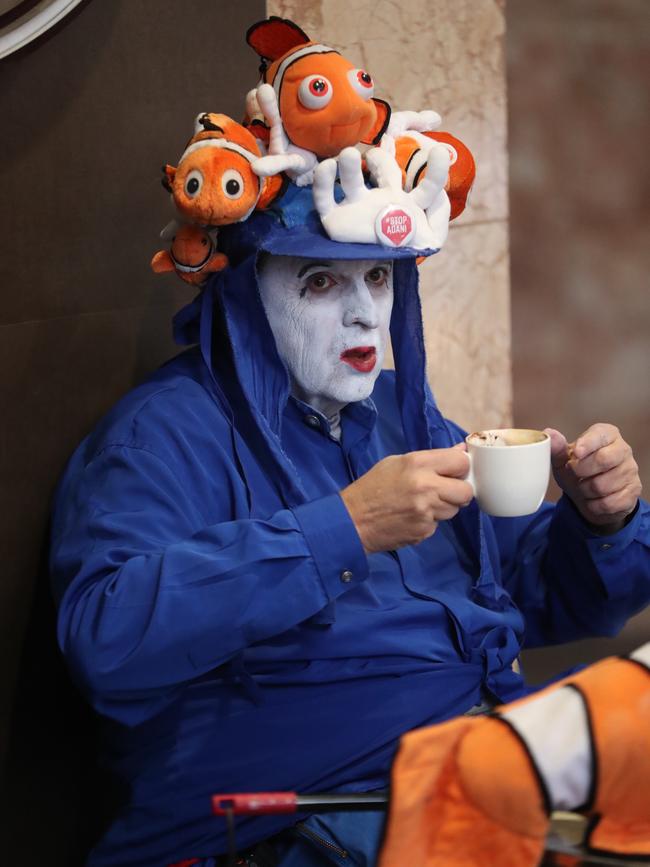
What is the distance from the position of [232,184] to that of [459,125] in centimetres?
88

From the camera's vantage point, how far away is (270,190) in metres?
1.53

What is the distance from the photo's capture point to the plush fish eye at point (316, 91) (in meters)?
1.48

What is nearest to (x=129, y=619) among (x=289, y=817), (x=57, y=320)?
(x=289, y=817)

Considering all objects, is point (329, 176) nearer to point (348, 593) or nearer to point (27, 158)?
point (27, 158)

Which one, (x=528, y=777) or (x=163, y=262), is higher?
(x=163, y=262)

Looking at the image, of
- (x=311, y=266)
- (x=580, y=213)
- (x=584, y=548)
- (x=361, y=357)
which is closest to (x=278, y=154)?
(x=311, y=266)

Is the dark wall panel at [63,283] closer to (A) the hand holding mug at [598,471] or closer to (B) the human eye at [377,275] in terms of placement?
(B) the human eye at [377,275]

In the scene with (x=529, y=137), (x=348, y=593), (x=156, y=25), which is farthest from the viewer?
(x=529, y=137)

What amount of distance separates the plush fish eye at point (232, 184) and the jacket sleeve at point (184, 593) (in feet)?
1.35

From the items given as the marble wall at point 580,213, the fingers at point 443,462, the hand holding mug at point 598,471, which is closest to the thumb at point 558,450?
the hand holding mug at point 598,471

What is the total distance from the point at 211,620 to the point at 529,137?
1.37m

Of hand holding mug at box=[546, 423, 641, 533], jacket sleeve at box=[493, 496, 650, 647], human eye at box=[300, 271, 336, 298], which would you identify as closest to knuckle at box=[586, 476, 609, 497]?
hand holding mug at box=[546, 423, 641, 533]

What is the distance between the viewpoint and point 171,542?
139cm

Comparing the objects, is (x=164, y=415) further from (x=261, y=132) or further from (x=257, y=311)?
(x=261, y=132)
